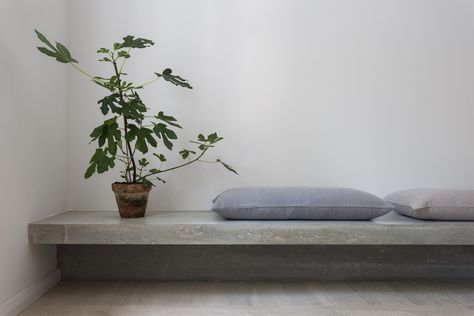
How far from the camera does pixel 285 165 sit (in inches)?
100

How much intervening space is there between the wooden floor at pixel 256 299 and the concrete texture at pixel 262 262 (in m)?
0.06

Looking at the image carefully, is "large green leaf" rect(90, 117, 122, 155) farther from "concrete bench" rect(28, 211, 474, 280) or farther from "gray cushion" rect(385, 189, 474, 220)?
"gray cushion" rect(385, 189, 474, 220)

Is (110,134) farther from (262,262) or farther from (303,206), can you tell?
(262,262)

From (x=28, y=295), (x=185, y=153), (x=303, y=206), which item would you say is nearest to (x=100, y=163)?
(x=185, y=153)

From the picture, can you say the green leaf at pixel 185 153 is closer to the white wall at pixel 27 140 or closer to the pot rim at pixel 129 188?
the pot rim at pixel 129 188

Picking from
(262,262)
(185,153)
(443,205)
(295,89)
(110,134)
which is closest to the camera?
(110,134)

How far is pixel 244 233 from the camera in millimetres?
1994

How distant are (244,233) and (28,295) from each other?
3.31 ft

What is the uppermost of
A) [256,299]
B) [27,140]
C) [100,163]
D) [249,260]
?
[27,140]

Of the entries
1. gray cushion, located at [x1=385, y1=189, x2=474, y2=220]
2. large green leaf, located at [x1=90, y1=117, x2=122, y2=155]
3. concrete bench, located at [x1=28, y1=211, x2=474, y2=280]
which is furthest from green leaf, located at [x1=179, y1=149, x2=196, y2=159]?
gray cushion, located at [x1=385, y1=189, x2=474, y2=220]

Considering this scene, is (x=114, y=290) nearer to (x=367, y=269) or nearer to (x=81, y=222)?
(x=81, y=222)

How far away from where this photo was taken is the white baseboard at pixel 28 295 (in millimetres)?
1766

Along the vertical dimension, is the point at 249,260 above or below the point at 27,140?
below

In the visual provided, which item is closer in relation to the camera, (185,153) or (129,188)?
(129,188)
